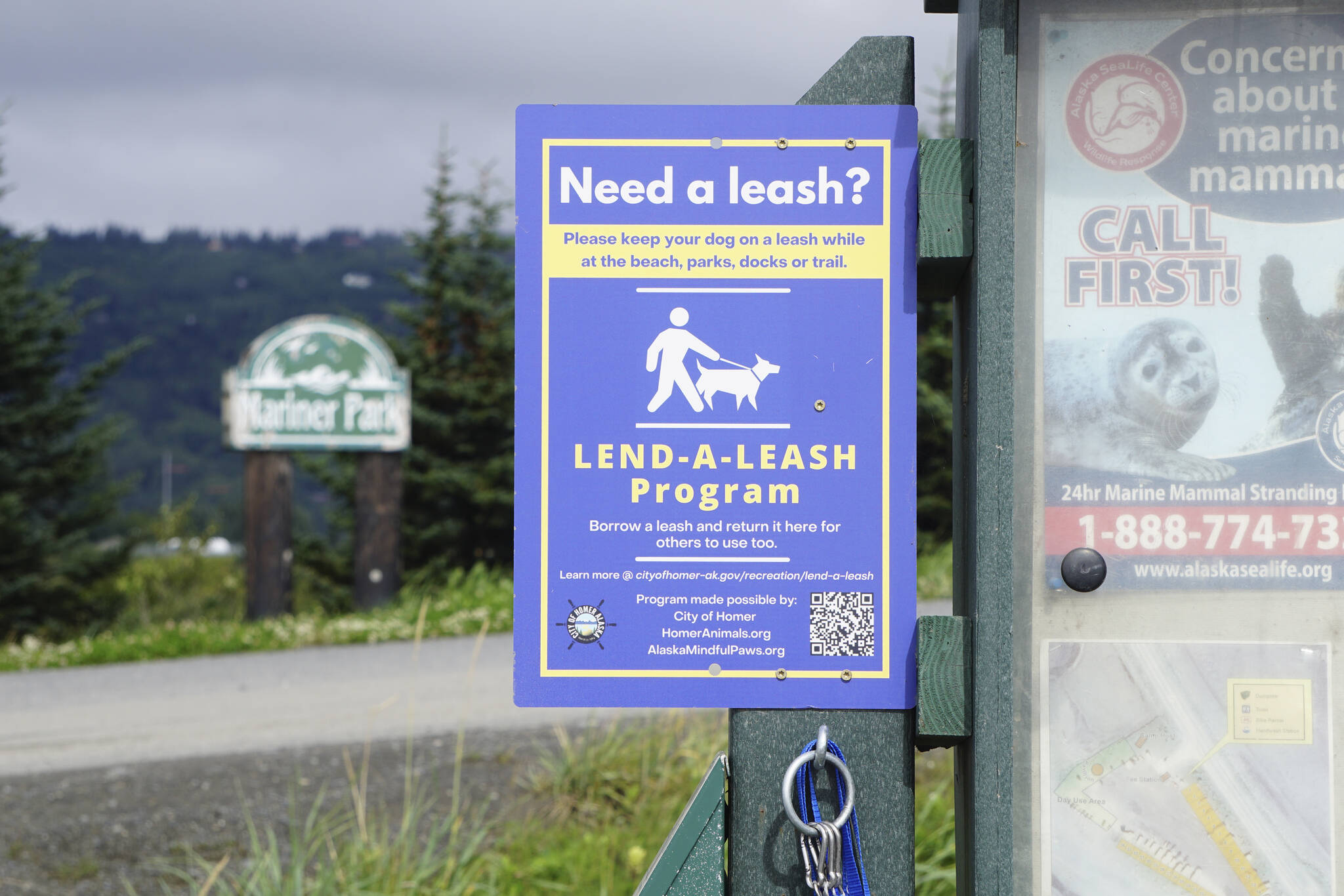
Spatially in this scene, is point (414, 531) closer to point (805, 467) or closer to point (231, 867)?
point (231, 867)

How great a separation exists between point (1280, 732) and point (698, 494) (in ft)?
3.07

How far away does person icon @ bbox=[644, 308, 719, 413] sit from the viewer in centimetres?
173

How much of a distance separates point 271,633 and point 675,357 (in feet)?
28.5

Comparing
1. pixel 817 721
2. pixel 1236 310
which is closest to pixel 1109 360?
pixel 1236 310

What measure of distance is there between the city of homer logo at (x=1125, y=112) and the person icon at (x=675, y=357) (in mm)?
654

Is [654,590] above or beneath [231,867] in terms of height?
above

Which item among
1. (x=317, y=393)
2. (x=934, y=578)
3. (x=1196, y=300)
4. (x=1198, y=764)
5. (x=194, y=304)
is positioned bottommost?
(x=934, y=578)

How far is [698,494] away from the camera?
173 cm

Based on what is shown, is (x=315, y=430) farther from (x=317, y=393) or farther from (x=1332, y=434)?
(x=1332, y=434)

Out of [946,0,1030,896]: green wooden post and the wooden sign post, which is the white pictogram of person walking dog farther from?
the wooden sign post

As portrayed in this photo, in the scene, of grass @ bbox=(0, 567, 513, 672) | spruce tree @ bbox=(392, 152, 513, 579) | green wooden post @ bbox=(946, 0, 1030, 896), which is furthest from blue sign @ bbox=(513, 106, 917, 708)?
spruce tree @ bbox=(392, 152, 513, 579)

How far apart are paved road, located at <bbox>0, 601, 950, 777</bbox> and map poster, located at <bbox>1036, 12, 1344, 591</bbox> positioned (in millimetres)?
4052

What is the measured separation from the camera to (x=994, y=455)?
5.24 ft

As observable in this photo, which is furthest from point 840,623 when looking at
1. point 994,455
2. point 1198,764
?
point 1198,764
